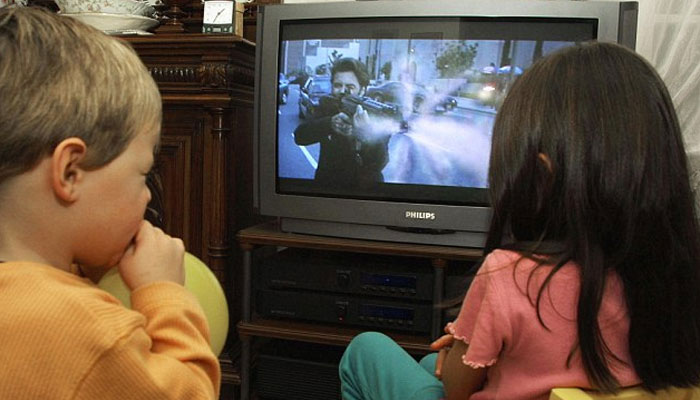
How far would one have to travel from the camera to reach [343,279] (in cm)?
214

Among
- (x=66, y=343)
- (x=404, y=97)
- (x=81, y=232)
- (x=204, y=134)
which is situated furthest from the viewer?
(x=204, y=134)

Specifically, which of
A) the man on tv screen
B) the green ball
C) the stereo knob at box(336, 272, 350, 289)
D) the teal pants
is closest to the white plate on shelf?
the man on tv screen

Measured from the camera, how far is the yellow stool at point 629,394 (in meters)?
0.74

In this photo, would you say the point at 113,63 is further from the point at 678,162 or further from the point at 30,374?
the point at 678,162

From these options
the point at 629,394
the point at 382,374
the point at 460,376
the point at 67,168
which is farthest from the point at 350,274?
the point at 67,168

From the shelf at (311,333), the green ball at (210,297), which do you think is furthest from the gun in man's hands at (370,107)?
the green ball at (210,297)

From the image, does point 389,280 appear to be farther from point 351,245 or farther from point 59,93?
point 59,93

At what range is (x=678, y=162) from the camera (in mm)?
986

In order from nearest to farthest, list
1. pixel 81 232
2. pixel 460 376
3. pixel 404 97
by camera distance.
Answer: pixel 81 232 < pixel 460 376 < pixel 404 97

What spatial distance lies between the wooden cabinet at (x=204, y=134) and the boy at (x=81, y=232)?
1403 mm

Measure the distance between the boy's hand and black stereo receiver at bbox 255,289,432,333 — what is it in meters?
1.37

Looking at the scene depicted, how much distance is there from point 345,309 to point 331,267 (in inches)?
5.3

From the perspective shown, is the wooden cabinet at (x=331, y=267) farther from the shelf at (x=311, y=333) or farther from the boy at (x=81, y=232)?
the boy at (x=81, y=232)

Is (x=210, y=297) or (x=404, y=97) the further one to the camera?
(x=404, y=97)
